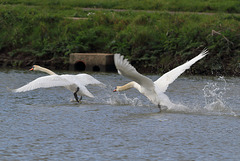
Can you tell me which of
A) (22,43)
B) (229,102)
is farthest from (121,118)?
(22,43)

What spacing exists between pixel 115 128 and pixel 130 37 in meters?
13.7

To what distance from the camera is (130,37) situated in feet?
73.9

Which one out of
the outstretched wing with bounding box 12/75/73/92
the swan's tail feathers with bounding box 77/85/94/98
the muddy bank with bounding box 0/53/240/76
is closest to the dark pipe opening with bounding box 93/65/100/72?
the muddy bank with bounding box 0/53/240/76

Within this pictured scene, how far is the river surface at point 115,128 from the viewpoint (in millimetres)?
7285

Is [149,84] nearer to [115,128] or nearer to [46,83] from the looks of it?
[115,128]

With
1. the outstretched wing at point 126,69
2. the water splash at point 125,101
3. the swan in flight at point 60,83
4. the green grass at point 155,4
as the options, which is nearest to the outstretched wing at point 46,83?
the swan in flight at point 60,83

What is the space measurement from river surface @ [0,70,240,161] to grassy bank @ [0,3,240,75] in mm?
6298

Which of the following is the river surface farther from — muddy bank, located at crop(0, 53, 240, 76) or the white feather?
muddy bank, located at crop(0, 53, 240, 76)

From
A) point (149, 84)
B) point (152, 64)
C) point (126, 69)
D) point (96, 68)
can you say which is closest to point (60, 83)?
point (149, 84)

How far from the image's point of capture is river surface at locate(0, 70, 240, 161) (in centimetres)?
729

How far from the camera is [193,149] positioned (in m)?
7.58

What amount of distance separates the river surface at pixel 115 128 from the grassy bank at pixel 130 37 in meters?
6.30

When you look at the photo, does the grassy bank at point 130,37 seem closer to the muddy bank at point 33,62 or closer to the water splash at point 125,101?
the muddy bank at point 33,62

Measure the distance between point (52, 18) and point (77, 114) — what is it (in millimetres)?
15574
